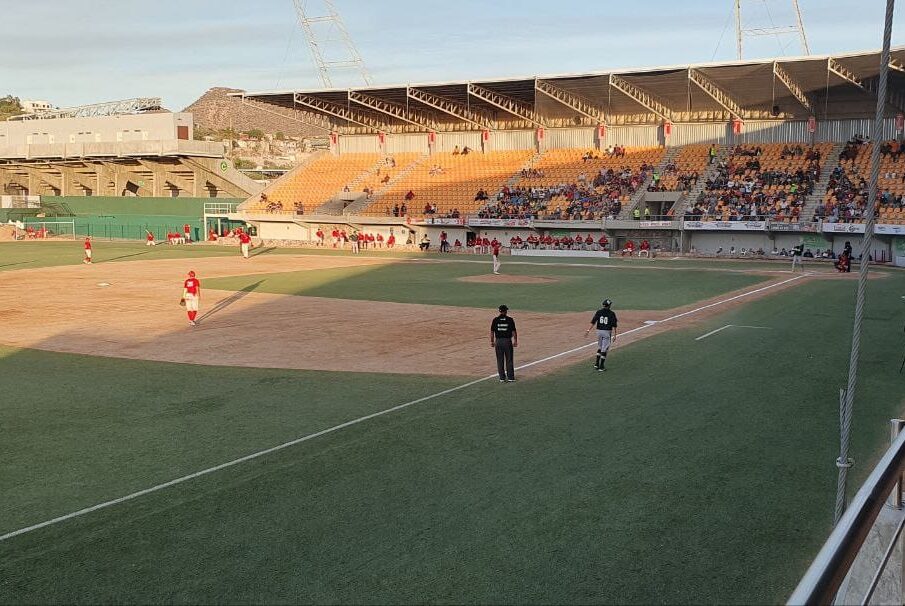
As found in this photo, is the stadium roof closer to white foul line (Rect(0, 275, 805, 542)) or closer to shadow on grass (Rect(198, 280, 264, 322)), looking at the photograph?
shadow on grass (Rect(198, 280, 264, 322))

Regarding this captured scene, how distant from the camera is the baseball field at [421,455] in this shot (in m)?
7.17

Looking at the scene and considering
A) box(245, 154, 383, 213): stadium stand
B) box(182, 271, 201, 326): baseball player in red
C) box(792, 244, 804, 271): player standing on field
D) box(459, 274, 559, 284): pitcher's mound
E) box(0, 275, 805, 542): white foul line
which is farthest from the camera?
box(245, 154, 383, 213): stadium stand

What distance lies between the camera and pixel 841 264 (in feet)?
128

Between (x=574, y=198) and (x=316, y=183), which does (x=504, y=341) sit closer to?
(x=574, y=198)

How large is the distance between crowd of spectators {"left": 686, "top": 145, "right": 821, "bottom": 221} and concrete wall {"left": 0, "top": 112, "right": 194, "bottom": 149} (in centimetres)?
5391

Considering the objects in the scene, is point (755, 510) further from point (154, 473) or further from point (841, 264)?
point (841, 264)

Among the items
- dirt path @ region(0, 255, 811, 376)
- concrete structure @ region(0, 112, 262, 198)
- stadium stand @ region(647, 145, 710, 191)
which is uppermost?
concrete structure @ region(0, 112, 262, 198)

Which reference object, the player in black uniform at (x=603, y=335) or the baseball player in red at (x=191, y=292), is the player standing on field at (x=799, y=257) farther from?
the baseball player in red at (x=191, y=292)

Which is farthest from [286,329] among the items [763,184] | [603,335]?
[763,184]

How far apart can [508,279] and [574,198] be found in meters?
21.5

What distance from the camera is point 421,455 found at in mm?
10688

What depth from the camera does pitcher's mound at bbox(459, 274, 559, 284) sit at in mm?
36094

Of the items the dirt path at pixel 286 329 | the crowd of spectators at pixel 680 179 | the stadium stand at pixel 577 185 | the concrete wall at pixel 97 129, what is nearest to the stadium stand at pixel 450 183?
the stadium stand at pixel 577 185

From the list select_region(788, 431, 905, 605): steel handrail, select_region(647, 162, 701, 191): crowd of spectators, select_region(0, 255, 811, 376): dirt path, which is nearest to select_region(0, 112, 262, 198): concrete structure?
select_region(647, 162, 701, 191): crowd of spectators
